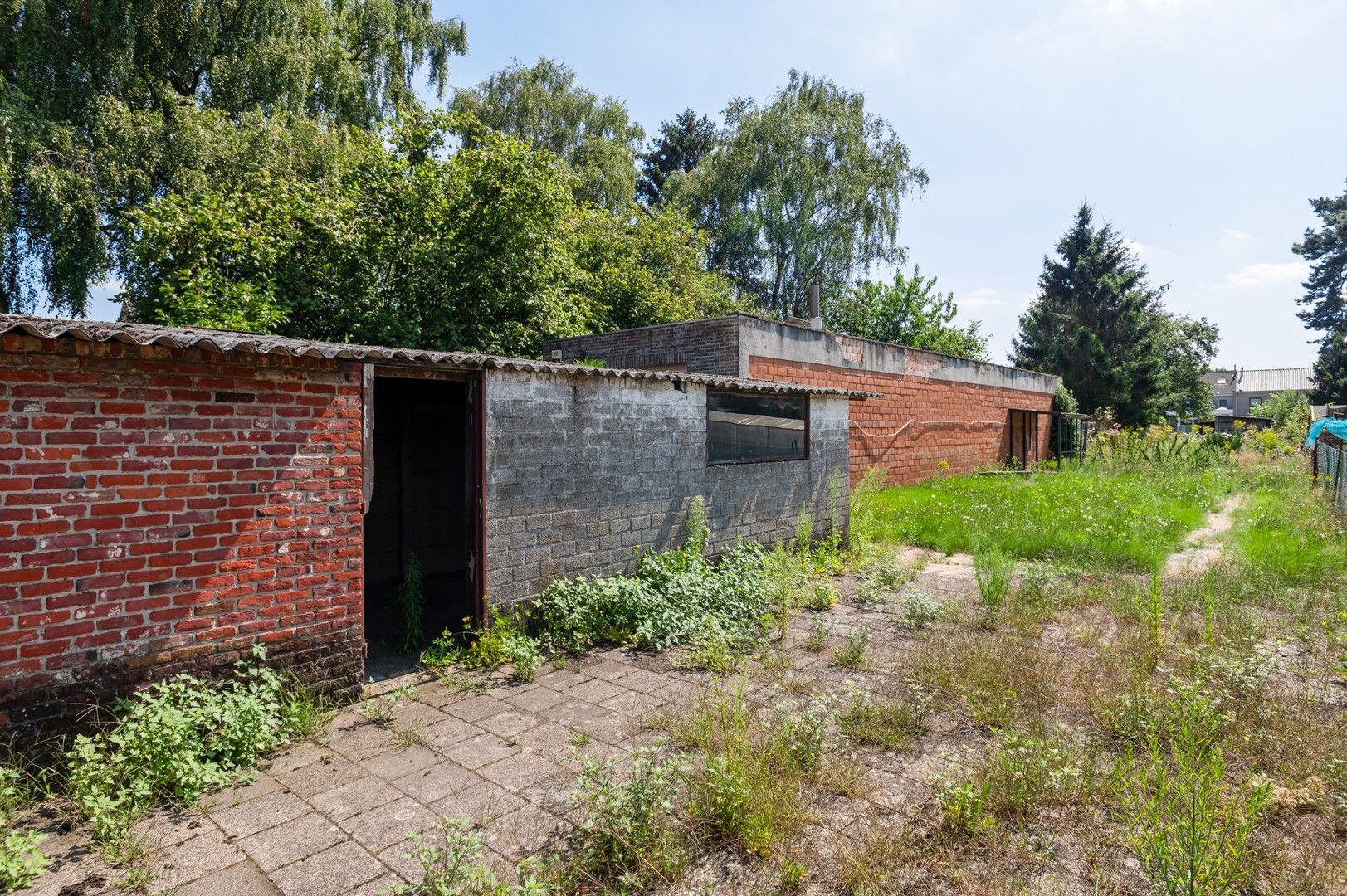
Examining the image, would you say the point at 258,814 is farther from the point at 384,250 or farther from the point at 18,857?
the point at 384,250

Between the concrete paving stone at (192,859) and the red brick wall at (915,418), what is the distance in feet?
29.3

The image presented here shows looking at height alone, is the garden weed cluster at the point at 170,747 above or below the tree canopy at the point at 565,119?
below

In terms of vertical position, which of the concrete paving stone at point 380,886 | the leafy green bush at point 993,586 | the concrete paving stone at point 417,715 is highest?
the leafy green bush at point 993,586

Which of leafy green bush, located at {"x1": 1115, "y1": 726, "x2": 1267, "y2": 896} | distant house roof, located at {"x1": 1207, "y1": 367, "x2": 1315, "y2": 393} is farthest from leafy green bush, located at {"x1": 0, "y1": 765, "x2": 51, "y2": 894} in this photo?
distant house roof, located at {"x1": 1207, "y1": 367, "x2": 1315, "y2": 393}

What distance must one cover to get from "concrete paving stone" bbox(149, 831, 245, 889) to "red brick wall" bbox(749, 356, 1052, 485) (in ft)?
29.3

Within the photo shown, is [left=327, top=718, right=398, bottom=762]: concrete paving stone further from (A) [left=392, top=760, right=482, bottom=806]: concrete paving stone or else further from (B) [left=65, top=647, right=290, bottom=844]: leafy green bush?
(A) [left=392, top=760, right=482, bottom=806]: concrete paving stone

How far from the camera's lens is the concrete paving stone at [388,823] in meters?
3.04

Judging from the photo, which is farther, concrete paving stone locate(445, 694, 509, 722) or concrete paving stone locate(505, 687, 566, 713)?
concrete paving stone locate(505, 687, 566, 713)

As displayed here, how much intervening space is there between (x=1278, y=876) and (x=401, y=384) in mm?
8130

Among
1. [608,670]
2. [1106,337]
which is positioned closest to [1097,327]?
[1106,337]

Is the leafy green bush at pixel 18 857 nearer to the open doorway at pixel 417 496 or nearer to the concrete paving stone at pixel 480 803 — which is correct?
the concrete paving stone at pixel 480 803

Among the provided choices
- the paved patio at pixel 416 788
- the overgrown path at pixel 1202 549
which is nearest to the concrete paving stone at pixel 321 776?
the paved patio at pixel 416 788

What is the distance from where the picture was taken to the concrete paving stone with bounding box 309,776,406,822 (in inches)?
129

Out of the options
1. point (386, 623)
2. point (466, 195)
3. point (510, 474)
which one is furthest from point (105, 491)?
point (466, 195)
